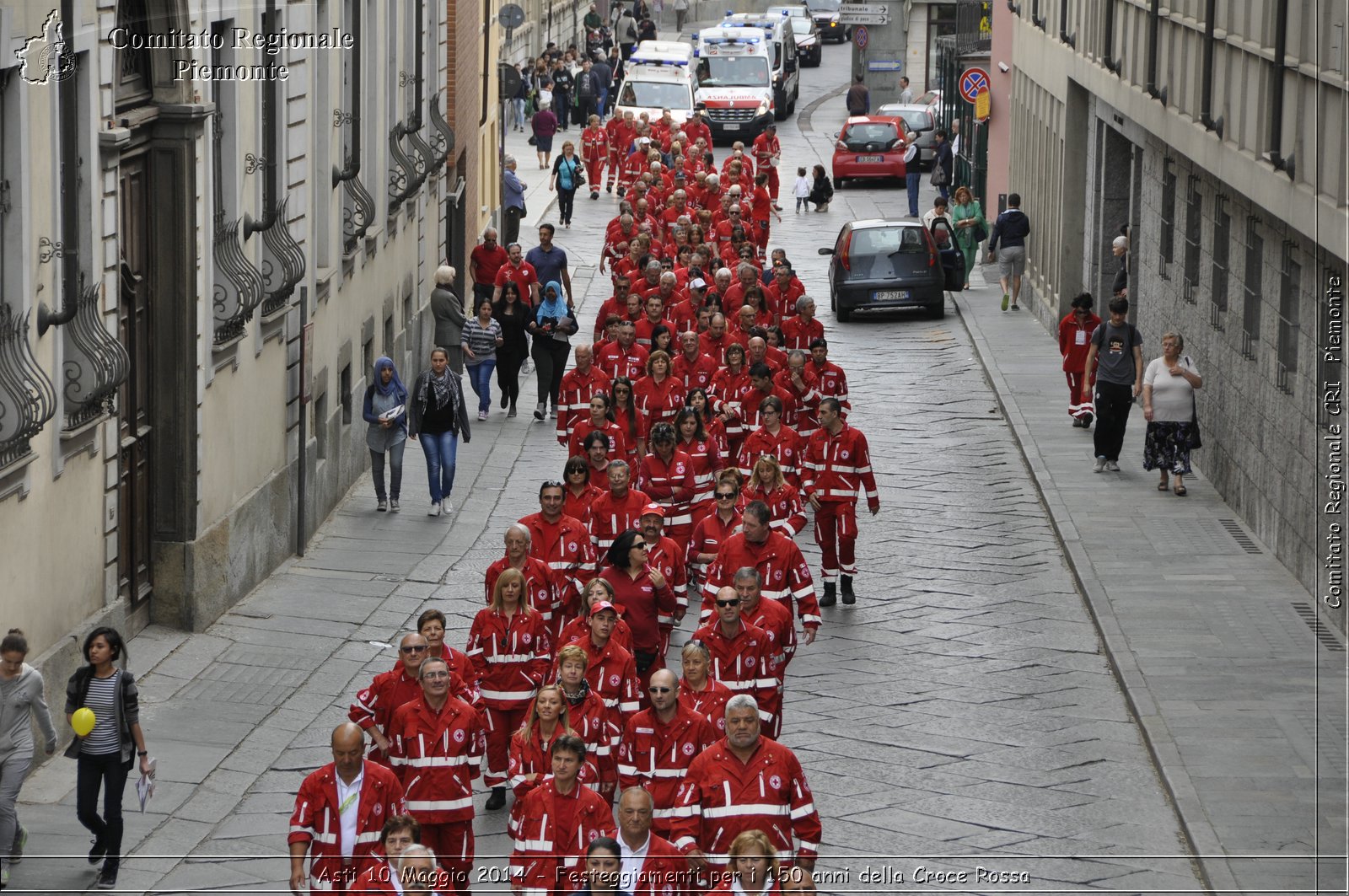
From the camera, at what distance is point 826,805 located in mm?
13641

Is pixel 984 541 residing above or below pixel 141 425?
below

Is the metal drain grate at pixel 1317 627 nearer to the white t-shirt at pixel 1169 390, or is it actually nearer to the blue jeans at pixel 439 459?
the white t-shirt at pixel 1169 390

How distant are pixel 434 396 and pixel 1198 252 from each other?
7969 millimetres

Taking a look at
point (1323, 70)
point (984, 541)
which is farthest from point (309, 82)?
point (1323, 70)

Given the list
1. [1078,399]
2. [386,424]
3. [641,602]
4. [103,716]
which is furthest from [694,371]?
[103,716]

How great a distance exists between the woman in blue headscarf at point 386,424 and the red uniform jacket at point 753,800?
10.9 m

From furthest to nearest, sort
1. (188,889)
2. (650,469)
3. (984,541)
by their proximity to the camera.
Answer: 1. (984,541)
2. (650,469)
3. (188,889)

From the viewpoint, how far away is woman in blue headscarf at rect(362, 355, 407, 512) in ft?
70.1

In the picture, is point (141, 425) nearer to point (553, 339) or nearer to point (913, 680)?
point (913, 680)

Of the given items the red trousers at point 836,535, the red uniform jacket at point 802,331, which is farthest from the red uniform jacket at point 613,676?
the red uniform jacket at point 802,331

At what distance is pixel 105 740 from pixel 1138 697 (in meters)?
7.01

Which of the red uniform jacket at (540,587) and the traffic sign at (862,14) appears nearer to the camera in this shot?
the red uniform jacket at (540,587)

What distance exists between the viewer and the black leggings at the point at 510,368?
26.2 m

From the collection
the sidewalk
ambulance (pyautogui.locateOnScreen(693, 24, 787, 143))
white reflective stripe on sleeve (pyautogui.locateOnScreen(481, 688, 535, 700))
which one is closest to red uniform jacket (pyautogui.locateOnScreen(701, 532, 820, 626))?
white reflective stripe on sleeve (pyautogui.locateOnScreen(481, 688, 535, 700))
